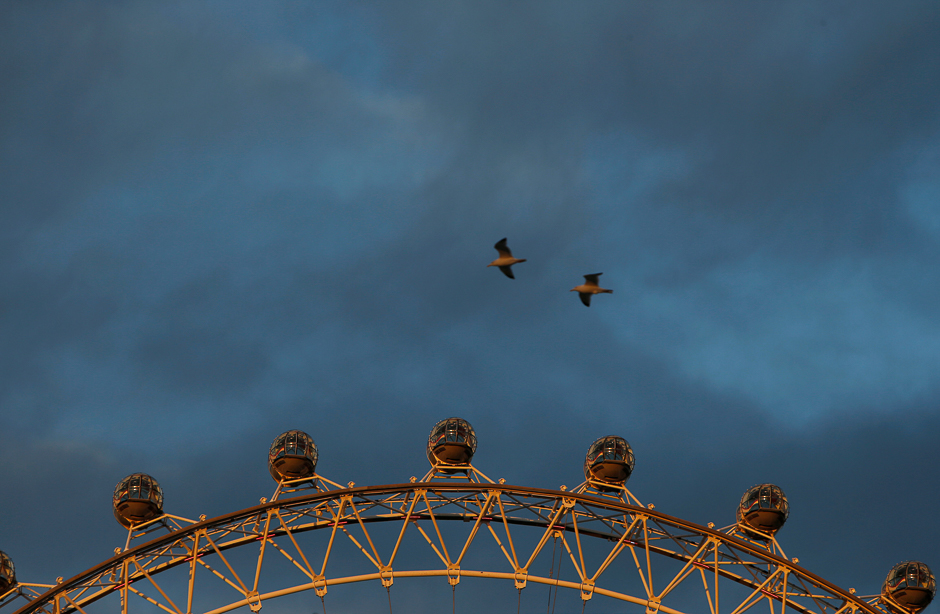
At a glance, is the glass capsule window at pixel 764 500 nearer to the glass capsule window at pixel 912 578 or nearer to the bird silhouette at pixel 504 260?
the glass capsule window at pixel 912 578

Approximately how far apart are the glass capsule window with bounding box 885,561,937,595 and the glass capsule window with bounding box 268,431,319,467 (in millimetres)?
15831

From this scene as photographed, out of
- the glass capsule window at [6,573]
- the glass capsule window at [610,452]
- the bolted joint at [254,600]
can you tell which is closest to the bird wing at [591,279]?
the glass capsule window at [610,452]

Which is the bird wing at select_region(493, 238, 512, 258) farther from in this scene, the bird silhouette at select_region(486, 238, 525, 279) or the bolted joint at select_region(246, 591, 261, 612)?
the bolted joint at select_region(246, 591, 261, 612)

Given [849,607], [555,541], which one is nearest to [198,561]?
[555,541]

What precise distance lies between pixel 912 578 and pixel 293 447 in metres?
16.9

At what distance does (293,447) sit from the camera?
35688 mm

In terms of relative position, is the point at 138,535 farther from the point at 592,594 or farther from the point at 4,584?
the point at 592,594

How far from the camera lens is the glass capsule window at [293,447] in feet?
117

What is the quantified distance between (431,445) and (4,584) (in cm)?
1233

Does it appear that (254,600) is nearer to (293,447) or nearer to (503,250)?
(293,447)

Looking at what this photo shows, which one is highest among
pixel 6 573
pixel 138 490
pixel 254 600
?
pixel 138 490

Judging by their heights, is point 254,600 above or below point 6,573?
below

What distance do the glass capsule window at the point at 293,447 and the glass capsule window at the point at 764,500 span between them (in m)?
11.6

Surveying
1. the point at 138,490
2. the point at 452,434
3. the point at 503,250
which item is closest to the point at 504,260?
the point at 503,250
